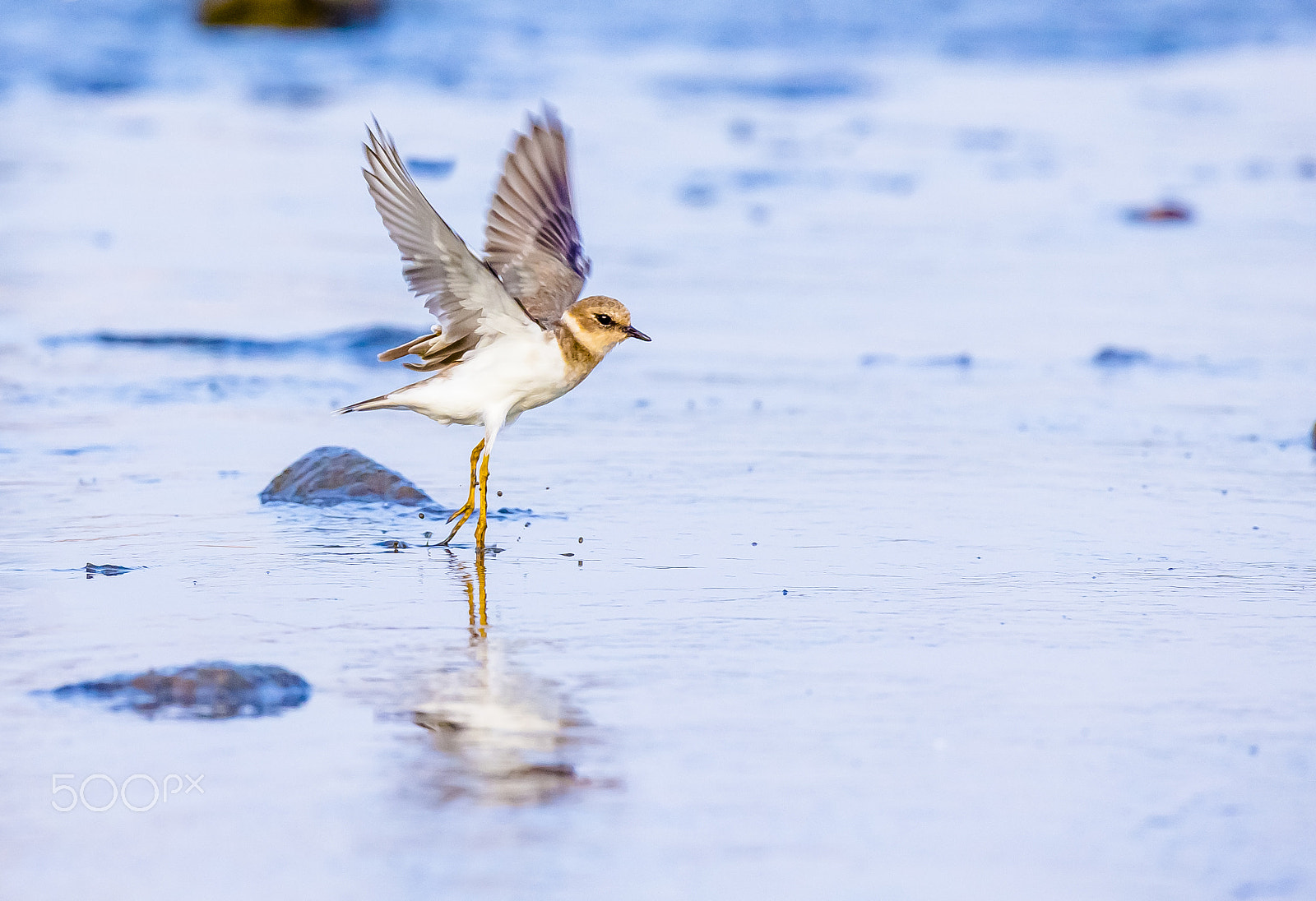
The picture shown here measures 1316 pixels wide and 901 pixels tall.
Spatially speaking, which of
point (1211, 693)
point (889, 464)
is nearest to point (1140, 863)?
point (1211, 693)

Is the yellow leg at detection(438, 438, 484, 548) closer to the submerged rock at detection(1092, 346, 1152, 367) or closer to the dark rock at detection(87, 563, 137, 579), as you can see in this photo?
the dark rock at detection(87, 563, 137, 579)

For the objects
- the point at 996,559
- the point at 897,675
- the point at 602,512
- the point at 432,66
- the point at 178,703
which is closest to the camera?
the point at 178,703

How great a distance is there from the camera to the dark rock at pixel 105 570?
15.9 ft

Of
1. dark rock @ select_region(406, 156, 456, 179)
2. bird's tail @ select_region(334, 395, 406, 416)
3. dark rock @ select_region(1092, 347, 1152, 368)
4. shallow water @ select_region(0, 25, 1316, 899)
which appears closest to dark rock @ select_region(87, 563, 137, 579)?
shallow water @ select_region(0, 25, 1316, 899)

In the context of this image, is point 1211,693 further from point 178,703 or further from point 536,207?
point 536,207

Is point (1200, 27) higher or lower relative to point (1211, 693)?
higher

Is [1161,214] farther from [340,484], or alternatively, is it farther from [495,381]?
[340,484]

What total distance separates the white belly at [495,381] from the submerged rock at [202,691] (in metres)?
1.77

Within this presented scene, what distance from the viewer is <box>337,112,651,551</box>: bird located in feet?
17.3

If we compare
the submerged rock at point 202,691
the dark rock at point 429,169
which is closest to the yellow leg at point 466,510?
the submerged rock at point 202,691

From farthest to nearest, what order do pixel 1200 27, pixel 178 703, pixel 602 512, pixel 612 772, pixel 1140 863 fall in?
pixel 1200 27 < pixel 602 512 < pixel 178 703 < pixel 612 772 < pixel 1140 863

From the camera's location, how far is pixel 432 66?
20.0m

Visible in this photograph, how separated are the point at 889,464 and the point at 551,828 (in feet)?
10.7

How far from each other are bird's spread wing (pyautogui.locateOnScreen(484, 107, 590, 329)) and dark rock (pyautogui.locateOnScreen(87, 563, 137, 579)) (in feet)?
5.51
